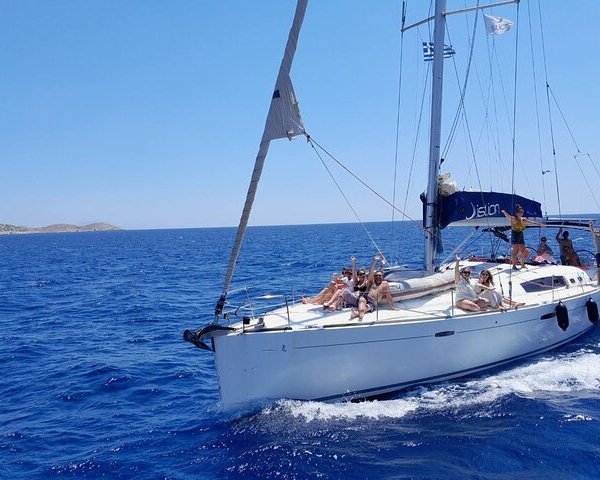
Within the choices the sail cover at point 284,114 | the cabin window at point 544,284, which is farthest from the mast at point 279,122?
the cabin window at point 544,284

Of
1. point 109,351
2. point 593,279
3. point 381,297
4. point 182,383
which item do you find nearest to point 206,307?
point 109,351

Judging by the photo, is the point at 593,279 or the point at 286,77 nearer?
the point at 286,77

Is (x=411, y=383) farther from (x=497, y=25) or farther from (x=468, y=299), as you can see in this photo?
(x=497, y=25)

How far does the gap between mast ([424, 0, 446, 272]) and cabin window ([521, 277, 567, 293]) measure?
245cm

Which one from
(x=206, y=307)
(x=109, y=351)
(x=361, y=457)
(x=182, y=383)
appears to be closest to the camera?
(x=361, y=457)

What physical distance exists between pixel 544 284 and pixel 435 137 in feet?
15.3

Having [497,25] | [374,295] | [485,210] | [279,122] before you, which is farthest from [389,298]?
[497,25]

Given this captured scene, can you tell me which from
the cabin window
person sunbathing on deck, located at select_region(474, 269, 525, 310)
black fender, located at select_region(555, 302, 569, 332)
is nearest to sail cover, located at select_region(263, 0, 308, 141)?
person sunbathing on deck, located at select_region(474, 269, 525, 310)

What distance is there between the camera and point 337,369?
9508 mm

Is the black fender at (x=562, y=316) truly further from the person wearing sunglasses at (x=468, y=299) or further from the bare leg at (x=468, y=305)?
the bare leg at (x=468, y=305)

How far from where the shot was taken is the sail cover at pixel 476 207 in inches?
497

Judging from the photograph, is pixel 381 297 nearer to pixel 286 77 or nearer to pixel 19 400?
pixel 286 77

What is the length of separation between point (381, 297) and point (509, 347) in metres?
2.95

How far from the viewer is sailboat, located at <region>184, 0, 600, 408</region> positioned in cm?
923
